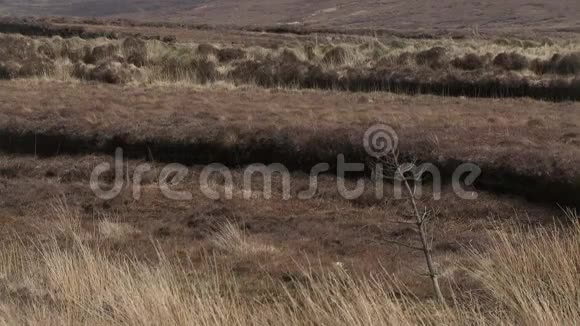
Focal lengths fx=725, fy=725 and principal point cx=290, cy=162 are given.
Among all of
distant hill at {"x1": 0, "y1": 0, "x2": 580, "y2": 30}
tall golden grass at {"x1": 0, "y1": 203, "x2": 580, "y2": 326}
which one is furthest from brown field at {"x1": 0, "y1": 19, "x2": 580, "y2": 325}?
distant hill at {"x1": 0, "y1": 0, "x2": 580, "y2": 30}

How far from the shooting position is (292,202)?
36.9 ft

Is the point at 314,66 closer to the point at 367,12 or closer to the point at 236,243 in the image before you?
the point at 236,243

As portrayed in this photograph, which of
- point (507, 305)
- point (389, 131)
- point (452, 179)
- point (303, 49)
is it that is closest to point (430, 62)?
point (303, 49)

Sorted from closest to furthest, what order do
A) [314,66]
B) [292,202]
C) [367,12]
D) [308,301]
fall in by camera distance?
[308,301], [292,202], [314,66], [367,12]

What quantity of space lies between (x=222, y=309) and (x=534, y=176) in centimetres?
708

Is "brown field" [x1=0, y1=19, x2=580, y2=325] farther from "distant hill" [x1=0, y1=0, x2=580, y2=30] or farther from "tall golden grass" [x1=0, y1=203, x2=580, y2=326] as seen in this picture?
"distant hill" [x1=0, y1=0, x2=580, y2=30]

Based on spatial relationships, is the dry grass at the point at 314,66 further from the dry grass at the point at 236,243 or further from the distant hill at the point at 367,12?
the distant hill at the point at 367,12

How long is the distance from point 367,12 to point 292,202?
81341mm

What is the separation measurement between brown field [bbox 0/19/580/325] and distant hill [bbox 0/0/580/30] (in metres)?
39.3

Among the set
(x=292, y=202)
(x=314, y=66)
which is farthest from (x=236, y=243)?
(x=314, y=66)

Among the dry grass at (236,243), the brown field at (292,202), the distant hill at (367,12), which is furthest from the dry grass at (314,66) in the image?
the distant hill at (367,12)

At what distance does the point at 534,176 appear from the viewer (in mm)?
10594

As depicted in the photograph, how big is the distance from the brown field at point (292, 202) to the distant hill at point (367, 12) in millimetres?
39330

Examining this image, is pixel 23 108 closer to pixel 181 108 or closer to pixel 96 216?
pixel 181 108
